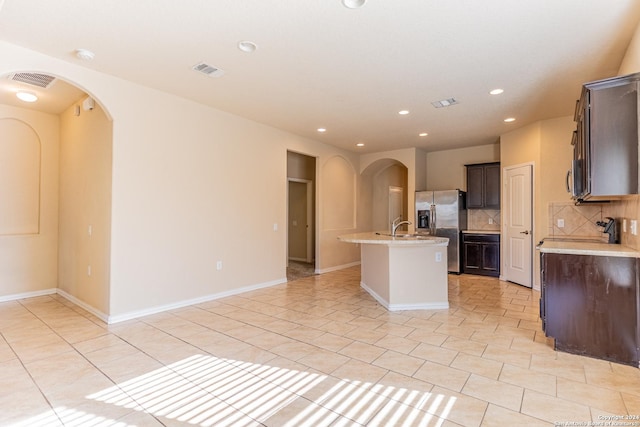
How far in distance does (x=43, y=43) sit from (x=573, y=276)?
17.1 feet

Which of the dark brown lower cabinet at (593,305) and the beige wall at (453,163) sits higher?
the beige wall at (453,163)

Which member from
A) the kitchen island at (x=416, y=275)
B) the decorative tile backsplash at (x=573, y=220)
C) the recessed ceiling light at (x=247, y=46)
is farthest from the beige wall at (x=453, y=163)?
the recessed ceiling light at (x=247, y=46)

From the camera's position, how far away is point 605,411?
2.08 metres

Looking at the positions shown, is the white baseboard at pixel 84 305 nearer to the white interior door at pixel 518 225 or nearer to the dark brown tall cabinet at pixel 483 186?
the white interior door at pixel 518 225

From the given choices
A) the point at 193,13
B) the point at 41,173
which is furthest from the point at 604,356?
the point at 41,173

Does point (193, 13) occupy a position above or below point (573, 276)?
above

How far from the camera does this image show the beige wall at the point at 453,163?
7.15m

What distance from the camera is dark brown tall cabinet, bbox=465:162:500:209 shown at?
22.2 ft

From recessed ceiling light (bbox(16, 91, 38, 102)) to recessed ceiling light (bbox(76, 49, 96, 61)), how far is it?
179 cm

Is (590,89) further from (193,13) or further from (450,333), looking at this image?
(193,13)

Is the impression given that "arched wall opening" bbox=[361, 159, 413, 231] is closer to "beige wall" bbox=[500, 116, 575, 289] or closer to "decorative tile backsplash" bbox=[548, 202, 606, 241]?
"beige wall" bbox=[500, 116, 575, 289]

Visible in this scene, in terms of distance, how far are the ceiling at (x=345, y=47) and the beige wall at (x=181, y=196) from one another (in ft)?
0.92

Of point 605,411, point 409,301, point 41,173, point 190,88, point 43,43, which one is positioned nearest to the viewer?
point 605,411

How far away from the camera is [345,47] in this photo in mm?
3051
